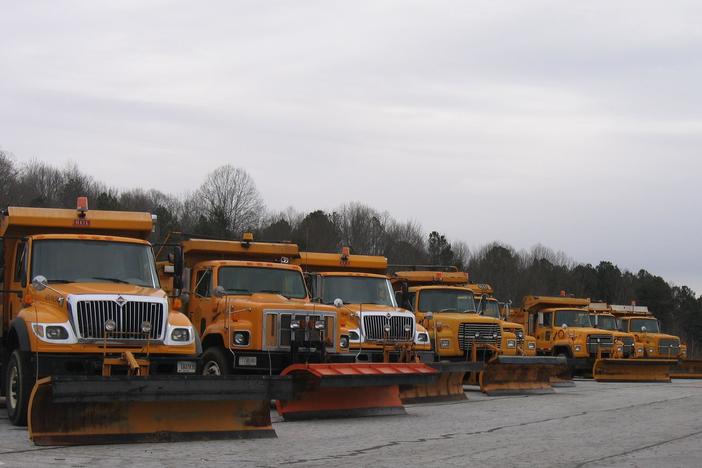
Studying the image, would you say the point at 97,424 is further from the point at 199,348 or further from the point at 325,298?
the point at 325,298

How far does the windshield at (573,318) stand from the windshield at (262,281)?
51.4ft

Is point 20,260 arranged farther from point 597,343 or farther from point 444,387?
point 597,343

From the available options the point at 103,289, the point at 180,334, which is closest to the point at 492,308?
the point at 180,334

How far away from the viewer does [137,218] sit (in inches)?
590

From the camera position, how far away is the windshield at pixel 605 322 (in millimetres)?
34509

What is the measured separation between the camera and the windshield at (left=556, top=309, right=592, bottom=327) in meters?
31.5

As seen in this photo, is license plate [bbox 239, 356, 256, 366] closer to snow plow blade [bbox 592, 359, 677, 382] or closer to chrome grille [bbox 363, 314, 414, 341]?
chrome grille [bbox 363, 314, 414, 341]

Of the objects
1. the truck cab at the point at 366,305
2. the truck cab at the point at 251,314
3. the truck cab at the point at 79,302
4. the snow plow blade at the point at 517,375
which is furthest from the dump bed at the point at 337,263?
the truck cab at the point at 79,302

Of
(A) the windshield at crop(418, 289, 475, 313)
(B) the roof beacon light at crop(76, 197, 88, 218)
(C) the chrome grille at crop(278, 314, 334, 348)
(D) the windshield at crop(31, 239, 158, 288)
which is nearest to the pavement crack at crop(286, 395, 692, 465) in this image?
(C) the chrome grille at crop(278, 314, 334, 348)

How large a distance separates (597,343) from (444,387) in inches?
522

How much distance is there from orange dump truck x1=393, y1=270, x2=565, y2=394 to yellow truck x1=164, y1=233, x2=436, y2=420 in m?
4.43

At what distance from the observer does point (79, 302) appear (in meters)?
12.4

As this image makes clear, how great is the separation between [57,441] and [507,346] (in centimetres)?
1427

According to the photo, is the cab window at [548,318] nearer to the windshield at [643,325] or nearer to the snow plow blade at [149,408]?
the windshield at [643,325]
